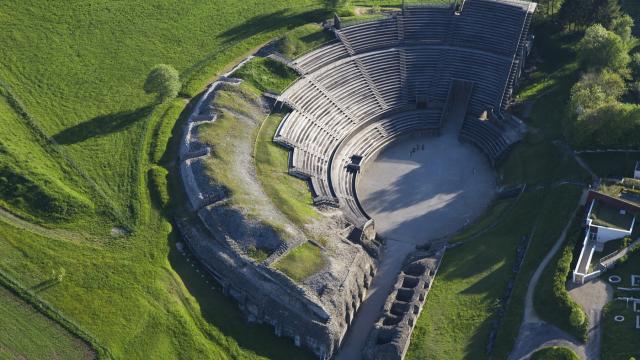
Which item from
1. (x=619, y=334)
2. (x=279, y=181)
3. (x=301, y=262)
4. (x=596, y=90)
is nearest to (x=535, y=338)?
(x=619, y=334)

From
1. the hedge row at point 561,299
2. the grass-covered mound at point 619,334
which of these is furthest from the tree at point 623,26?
the grass-covered mound at point 619,334

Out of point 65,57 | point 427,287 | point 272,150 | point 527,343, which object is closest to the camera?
point 527,343

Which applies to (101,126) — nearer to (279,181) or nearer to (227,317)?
(279,181)

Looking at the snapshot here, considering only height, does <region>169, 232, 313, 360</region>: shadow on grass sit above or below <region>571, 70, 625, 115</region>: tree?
below

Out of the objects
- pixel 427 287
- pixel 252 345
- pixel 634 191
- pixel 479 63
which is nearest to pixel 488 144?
pixel 479 63

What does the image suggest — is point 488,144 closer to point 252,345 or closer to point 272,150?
point 272,150

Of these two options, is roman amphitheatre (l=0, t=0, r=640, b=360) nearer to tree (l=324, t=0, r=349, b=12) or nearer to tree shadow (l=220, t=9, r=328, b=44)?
tree shadow (l=220, t=9, r=328, b=44)

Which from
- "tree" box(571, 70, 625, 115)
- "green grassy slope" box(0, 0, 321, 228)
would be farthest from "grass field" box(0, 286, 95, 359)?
"tree" box(571, 70, 625, 115)
